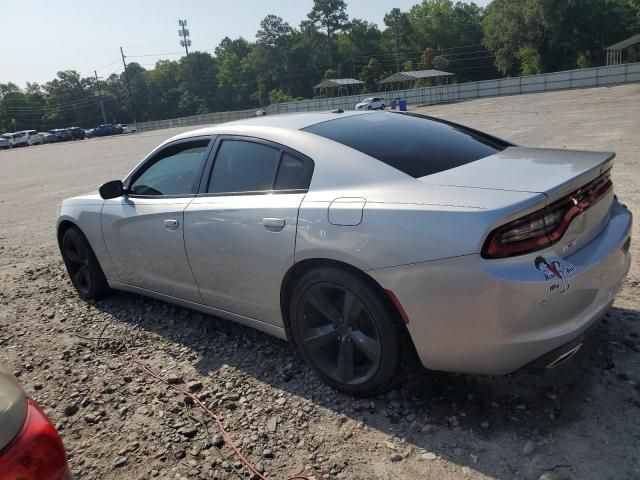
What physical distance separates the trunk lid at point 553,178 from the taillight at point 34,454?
1989mm

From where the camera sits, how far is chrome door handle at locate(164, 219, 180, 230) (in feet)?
12.1

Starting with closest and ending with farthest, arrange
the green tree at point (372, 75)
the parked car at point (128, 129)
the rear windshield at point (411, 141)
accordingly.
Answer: the rear windshield at point (411, 141)
the parked car at point (128, 129)
the green tree at point (372, 75)

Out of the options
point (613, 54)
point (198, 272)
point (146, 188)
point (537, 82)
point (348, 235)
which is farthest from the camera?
point (613, 54)

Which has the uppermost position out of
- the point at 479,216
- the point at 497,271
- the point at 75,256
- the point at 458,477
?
the point at 479,216

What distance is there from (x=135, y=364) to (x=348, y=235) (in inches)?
79.8

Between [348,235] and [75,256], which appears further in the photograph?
[75,256]

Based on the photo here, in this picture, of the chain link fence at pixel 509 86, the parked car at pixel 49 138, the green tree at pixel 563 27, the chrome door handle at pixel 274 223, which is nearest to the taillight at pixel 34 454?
the chrome door handle at pixel 274 223

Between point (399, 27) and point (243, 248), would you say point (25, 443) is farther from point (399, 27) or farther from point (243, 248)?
point (399, 27)

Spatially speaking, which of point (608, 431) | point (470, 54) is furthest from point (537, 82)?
point (608, 431)

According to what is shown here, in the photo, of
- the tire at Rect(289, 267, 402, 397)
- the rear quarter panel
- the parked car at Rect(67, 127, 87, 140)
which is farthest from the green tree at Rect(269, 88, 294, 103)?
the rear quarter panel

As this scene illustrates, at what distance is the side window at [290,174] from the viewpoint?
3.10 m

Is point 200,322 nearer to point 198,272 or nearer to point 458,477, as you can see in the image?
point 198,272

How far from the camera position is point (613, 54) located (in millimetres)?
54094

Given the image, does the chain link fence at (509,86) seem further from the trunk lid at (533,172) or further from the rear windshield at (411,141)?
the trunk lid at (533,172)
